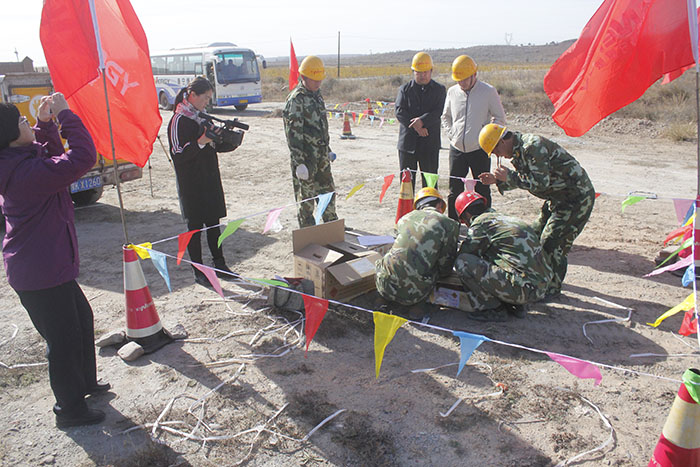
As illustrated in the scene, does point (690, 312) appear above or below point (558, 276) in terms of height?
above

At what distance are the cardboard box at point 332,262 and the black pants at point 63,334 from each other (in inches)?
82.6

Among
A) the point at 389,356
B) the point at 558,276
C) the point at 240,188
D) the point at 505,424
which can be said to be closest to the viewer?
the point at 505,424

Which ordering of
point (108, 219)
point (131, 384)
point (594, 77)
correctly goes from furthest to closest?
1. point (108, 219)
2. point (594, 77)
3. point (131, 384)

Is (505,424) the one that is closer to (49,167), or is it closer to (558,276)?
(558,276)

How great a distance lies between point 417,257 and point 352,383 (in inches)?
49.1

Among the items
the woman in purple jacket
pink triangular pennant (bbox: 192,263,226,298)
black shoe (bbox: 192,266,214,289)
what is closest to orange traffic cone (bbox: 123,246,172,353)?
pink triangular pennant (bbox: 192,263,226,298)

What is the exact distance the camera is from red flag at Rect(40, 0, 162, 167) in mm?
3939

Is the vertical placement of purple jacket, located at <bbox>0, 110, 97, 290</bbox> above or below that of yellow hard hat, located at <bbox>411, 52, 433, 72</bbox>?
below

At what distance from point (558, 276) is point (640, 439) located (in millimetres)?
2171

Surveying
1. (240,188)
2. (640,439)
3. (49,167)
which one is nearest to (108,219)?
(240,188)

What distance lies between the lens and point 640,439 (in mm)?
3113

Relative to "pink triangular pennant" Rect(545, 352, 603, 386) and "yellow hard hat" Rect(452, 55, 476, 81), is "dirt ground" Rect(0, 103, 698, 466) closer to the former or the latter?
"pink triangular pennant" Rect(545, 352, 603, 386)

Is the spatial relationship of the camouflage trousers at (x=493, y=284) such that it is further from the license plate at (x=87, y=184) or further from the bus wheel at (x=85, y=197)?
the bus wheel at (x=85, y=197)

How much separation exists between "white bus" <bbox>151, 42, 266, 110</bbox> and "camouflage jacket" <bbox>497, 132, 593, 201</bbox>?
23.0m
